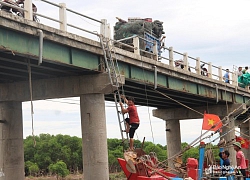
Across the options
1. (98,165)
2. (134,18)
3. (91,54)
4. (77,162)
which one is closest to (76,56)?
(91,54)

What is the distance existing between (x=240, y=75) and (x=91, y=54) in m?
22.7

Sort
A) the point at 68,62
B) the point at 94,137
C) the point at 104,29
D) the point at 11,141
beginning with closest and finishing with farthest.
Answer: the point at 68,62, the point at 94,137, the point at 104,29, the point at 11,141

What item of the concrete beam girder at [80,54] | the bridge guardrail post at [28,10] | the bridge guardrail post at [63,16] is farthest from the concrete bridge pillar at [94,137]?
the bridge guardrail post at [28,10]

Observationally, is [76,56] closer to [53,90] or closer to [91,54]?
[91,54]

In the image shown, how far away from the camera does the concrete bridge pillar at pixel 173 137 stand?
4578 cm

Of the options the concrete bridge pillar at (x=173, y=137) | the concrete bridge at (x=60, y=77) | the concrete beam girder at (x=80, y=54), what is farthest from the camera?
the concrete bridge pillar at (x=173, y=137)

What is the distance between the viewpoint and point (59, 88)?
25.3 m

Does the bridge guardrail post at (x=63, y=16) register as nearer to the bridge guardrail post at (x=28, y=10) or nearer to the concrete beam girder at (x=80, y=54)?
the concrete beam girder at (x=80, y=54)

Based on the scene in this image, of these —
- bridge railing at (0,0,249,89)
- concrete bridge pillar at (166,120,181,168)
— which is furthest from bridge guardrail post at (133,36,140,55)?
concrete bridge pillar at (166,120,181,168)

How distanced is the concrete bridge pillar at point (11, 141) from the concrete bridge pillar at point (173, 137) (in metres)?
21.0

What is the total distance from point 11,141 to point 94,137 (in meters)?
5.04

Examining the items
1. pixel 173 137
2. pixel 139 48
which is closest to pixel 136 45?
pixel 139 48

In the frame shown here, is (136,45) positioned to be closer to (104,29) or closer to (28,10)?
(104,29)

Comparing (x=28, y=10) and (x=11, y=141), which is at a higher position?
(x=28, y=10)
